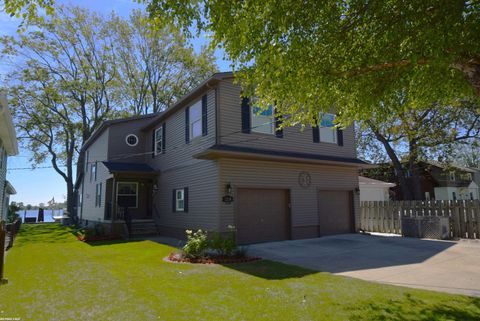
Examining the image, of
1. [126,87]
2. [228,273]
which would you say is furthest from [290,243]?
[126,87]

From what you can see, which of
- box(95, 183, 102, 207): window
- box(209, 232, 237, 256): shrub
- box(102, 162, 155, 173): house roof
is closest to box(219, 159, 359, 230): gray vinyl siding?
box(209, 232, 237, 256): shrub

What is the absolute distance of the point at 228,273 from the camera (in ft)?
24.3

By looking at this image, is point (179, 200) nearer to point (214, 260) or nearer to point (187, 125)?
point (187, 125)

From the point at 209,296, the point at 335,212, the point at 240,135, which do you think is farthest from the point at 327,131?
the point at 209,296

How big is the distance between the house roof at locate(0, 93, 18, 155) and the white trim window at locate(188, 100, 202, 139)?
6294mm

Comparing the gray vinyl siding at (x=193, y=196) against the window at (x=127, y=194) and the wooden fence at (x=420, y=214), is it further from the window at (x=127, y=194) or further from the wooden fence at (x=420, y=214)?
the wooden fence at (x=420, y=214)

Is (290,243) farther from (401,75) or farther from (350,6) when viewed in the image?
(350,6)

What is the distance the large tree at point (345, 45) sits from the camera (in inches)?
205

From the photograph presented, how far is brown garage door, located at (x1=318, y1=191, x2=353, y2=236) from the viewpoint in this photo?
14484 millimetres

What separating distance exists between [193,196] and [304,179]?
→ 15.8 ft

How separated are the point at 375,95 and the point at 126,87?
94.8 ft

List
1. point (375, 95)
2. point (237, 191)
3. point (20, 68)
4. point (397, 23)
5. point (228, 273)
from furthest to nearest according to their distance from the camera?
point (20, 68)
point (237, 191)
point (228, 273)
point (375, 95)
point (397, 23)

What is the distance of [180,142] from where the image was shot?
14789 mm

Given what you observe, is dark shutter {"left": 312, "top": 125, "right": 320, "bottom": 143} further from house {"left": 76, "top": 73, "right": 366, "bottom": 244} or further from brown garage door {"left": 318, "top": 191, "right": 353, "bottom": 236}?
brown garage door {"left": 318, "top": 191, "right": 353, "bottom": 236}
